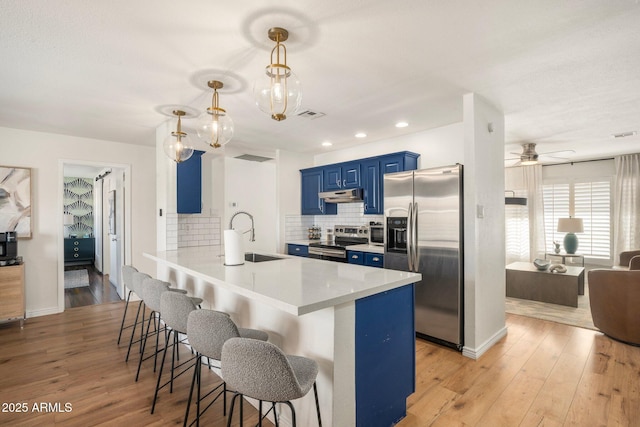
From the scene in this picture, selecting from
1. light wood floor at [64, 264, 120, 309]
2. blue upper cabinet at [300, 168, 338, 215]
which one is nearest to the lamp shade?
blue upper cabinet at [300, 168, 338, 215]

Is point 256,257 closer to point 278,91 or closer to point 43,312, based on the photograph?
point 278,91

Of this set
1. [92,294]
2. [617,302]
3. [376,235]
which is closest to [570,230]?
[617,302]

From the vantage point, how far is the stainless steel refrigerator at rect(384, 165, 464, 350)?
3.10 m

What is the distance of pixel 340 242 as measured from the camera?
5277mm

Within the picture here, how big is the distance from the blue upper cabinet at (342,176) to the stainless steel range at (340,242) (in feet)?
2.23

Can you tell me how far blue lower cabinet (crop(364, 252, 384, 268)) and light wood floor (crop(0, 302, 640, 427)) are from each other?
1.04 metres

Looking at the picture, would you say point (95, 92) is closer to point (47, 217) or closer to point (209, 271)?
point (209, 271)

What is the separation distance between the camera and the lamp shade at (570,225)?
6062 mm

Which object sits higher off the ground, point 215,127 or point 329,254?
point 215,127

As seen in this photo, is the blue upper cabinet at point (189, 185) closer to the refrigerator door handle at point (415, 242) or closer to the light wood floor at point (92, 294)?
the light wood floor at point (92, 294)

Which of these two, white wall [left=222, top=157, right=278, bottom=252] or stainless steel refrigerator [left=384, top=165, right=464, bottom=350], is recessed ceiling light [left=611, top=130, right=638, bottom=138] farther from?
white wall [left=222, top=157, right=278, bottom=252]

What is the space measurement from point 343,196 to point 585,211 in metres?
5.28

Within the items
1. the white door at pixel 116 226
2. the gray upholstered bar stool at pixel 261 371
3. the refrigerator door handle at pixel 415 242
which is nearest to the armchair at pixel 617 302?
the refrigerator door handle at pixel 415 242

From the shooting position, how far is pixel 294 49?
2182 millimetres
